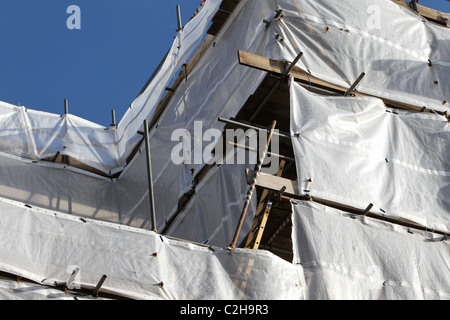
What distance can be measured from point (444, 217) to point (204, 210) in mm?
3724

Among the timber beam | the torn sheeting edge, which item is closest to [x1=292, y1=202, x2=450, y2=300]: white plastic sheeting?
the timber beam

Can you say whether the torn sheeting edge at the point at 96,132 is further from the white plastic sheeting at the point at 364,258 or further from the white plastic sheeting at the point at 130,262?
the white plastic sheeting at the point at 130,262

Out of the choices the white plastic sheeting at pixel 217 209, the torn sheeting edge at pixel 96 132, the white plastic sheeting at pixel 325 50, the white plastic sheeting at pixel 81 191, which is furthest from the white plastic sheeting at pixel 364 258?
the torn sheeting edge at pixel 96 132

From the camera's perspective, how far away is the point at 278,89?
1323 centimetres

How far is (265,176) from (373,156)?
1825 millimetres

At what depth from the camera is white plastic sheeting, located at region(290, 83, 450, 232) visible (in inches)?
488

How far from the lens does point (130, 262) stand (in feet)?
34.3

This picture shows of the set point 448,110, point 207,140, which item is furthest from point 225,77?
point 448,110

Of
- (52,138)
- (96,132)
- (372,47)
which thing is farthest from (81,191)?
(372,47)

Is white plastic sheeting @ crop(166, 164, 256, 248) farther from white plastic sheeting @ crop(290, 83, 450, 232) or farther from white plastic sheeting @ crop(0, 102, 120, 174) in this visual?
white plastic sheeting @ crop(0, 102, 120, 174)

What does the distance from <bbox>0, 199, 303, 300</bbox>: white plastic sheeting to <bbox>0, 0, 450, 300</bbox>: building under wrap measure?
0.06 ft

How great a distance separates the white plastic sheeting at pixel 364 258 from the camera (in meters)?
11.3

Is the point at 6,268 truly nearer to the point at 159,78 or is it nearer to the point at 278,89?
the point at 278,89

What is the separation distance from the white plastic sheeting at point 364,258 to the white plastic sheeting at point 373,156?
0.34m
